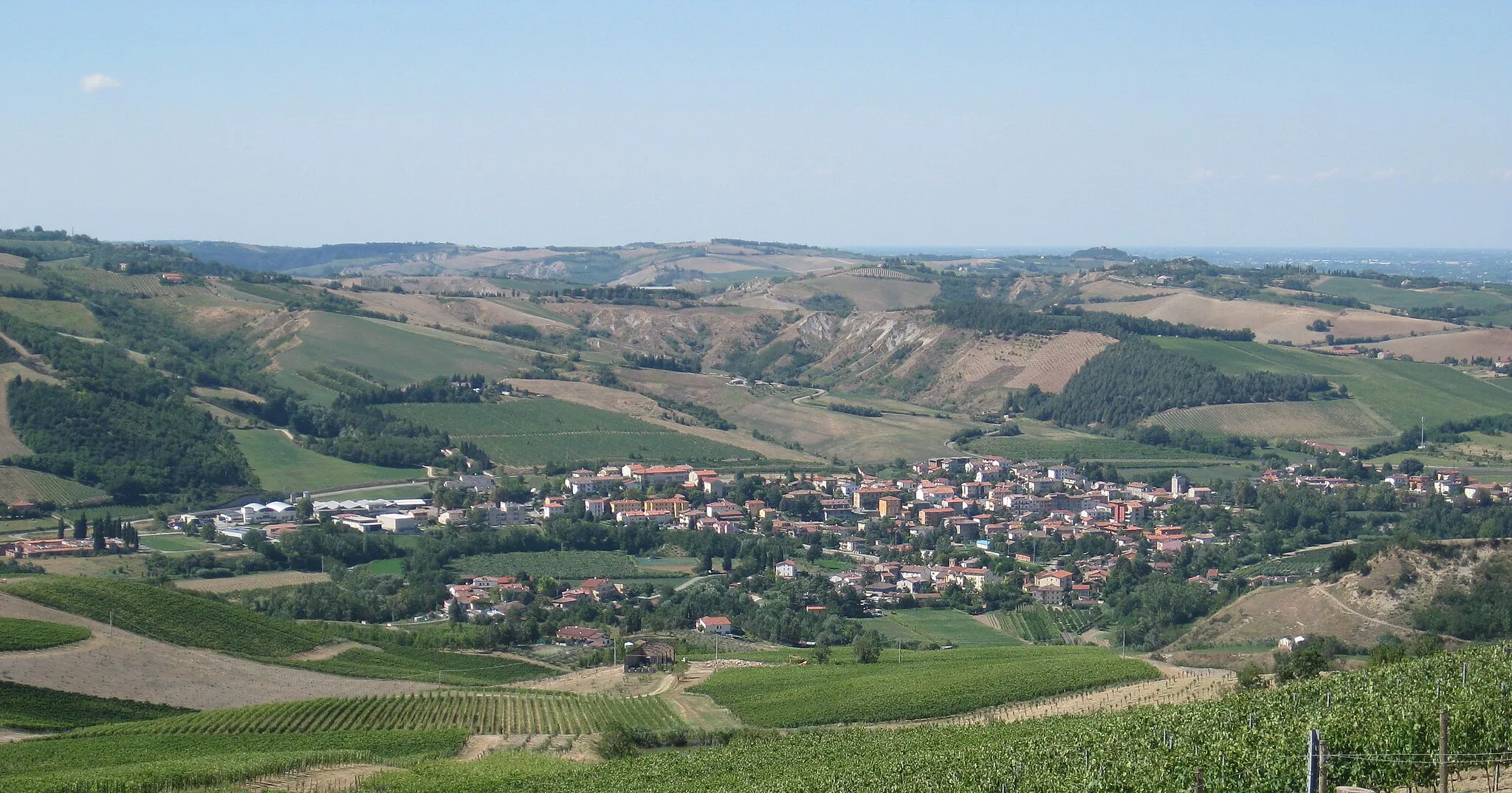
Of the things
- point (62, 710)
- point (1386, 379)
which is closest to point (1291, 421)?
point (1386, 379)

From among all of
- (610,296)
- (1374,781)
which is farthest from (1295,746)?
(610,296)

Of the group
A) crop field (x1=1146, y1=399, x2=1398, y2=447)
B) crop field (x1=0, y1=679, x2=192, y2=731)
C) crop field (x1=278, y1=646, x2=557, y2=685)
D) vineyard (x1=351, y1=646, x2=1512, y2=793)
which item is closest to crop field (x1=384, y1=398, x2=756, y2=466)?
crop field (x1=1146, y1=399, x2=1398, y2=447)

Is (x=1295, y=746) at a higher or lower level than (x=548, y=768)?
higher

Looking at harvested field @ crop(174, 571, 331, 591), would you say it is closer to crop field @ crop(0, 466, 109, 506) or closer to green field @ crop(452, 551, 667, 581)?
green field @ crop(452, 551, 667, 581)

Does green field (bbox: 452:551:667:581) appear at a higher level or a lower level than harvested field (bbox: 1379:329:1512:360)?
lower

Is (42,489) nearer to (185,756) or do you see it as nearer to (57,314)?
(57,314)

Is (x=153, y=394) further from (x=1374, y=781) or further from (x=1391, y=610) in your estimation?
(x=1374, y=781)

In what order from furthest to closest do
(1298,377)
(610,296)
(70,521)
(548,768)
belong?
1. (610,296)
2. (1298,377)
3. (70,521)
4. (548,768)
